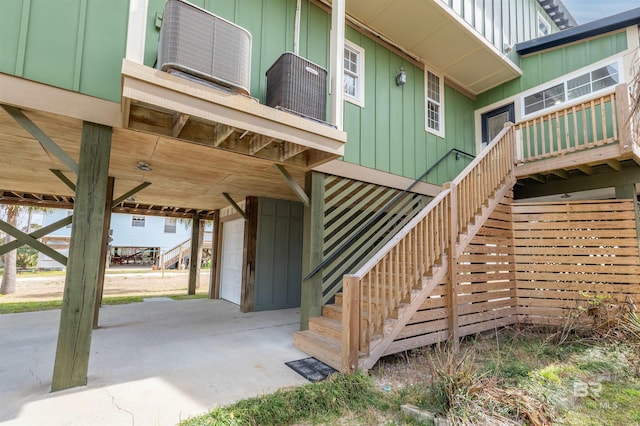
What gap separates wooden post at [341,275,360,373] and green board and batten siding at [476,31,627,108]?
6.59 metres

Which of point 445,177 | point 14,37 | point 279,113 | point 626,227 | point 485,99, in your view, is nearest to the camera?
point 14,37

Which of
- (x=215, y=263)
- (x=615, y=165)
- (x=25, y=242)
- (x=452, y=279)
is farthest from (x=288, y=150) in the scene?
(x=215, y=263)

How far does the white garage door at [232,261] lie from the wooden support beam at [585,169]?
705 cm

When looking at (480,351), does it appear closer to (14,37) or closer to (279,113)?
(279,113)

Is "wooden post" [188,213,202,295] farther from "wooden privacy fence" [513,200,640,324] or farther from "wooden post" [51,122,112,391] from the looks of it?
"wooden privacy fence" [513,200,640,324]

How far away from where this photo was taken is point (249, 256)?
723 cm

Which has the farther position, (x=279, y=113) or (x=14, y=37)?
(x=279, y=113)

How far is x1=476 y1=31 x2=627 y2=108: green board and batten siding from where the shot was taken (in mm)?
6055

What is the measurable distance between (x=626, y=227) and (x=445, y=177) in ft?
9.77

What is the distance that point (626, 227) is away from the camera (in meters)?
4.96

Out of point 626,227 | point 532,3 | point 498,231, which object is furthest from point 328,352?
point 532,3

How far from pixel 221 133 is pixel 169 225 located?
19029 millimetres

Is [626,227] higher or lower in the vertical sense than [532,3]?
lower

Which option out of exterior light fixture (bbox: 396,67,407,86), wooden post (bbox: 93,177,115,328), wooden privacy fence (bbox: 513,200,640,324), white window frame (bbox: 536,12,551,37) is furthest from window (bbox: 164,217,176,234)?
white window frame (bbox: 536,12,551,37)
